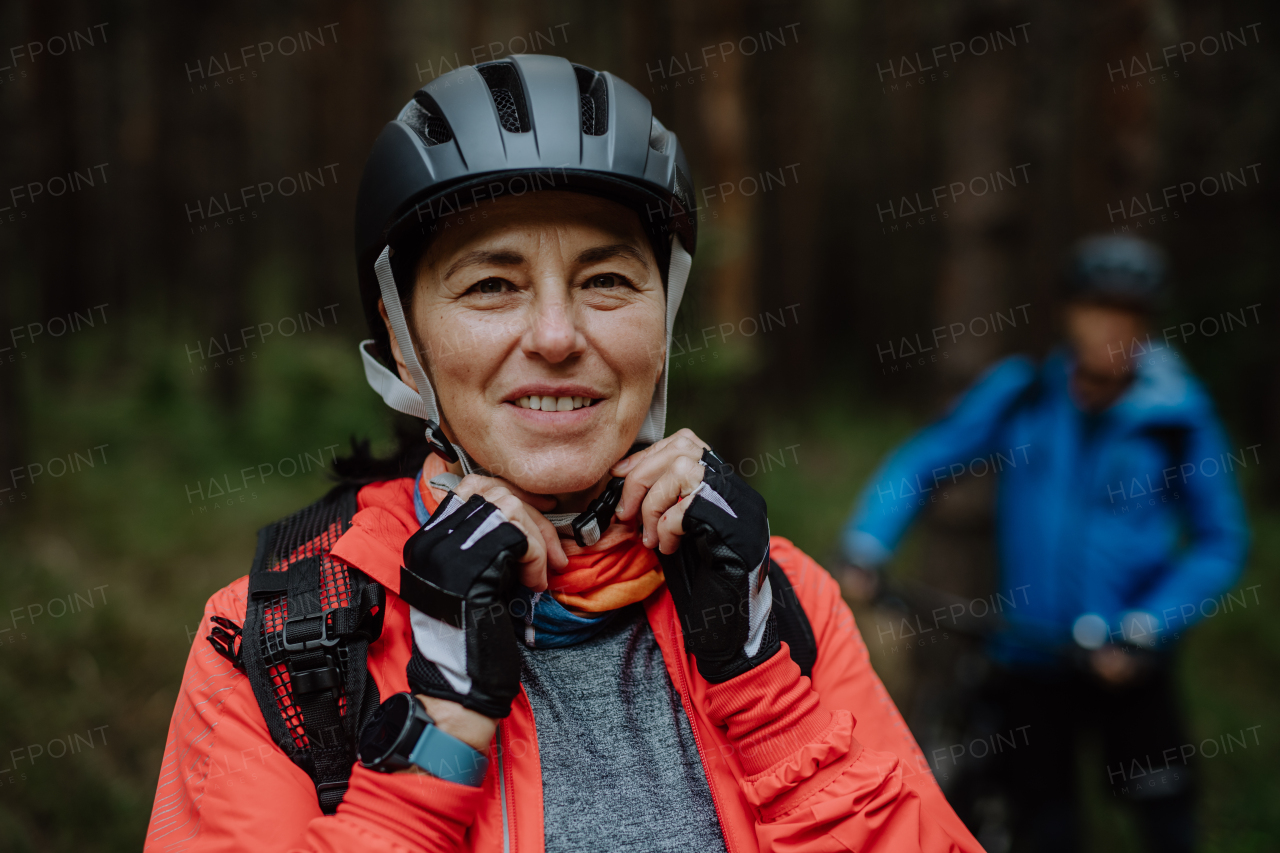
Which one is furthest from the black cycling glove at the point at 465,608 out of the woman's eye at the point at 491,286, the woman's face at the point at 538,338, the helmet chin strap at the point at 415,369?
the woman's eye at the point at 491,286

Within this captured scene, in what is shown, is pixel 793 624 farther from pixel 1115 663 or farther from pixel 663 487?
pixel 1115 663

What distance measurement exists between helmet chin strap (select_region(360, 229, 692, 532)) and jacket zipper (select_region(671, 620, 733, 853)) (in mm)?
344

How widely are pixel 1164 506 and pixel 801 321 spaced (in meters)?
12.5

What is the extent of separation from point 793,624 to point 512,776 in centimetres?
72

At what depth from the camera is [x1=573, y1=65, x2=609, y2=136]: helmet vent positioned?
221 centimetres

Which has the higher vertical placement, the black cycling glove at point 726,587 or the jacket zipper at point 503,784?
the black cycling glove at point 726,587

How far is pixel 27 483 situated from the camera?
742 centimetres

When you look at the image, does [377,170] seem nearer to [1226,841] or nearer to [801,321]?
[1226,841]

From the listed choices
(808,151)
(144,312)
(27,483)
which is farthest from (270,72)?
(27,483)

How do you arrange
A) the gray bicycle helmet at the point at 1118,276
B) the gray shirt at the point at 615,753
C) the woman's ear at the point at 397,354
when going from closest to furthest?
1. the gray shirt at the point at 615,753
2. the woman's ear at the point at 397,354
3. the gray bicycle helmet at the point at 1118,276

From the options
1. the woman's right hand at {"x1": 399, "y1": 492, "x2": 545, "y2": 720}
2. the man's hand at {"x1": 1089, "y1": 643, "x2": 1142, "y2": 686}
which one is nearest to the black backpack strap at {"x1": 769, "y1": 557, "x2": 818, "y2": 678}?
the woman's right hand at {"x1": 399, "y1": 492, "x2": 545, "y2": 720}

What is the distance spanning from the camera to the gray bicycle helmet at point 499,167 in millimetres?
2004

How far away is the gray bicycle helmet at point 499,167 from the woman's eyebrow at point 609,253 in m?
0.13

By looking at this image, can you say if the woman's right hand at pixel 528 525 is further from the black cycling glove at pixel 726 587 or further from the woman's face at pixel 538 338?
the black cycling glove at pixel 726 587
